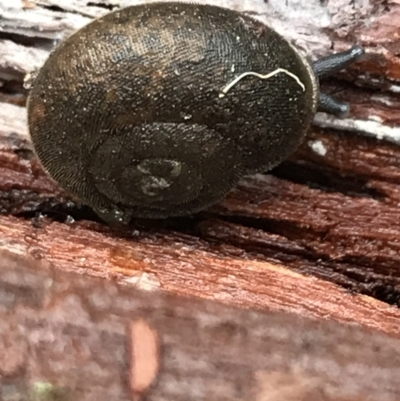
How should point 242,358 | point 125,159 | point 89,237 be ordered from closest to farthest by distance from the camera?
point 242,358 → point 125,159 → point 89,237

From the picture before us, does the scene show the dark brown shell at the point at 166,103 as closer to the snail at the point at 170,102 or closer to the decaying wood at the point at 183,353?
the snail at the point at 170,102

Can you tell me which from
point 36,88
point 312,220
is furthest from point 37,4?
point 312,220

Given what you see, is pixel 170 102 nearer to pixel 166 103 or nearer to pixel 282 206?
pixel 166 103

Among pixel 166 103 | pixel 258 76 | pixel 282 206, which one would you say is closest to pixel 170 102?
pixel 166 103

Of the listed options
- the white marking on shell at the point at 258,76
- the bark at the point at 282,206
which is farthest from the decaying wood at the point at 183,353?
the white marking on shell at the point at 258,76

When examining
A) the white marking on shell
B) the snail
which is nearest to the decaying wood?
the snail

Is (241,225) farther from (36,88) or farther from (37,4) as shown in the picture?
(37,4)

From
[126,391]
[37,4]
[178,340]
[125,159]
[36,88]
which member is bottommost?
[126,391]
